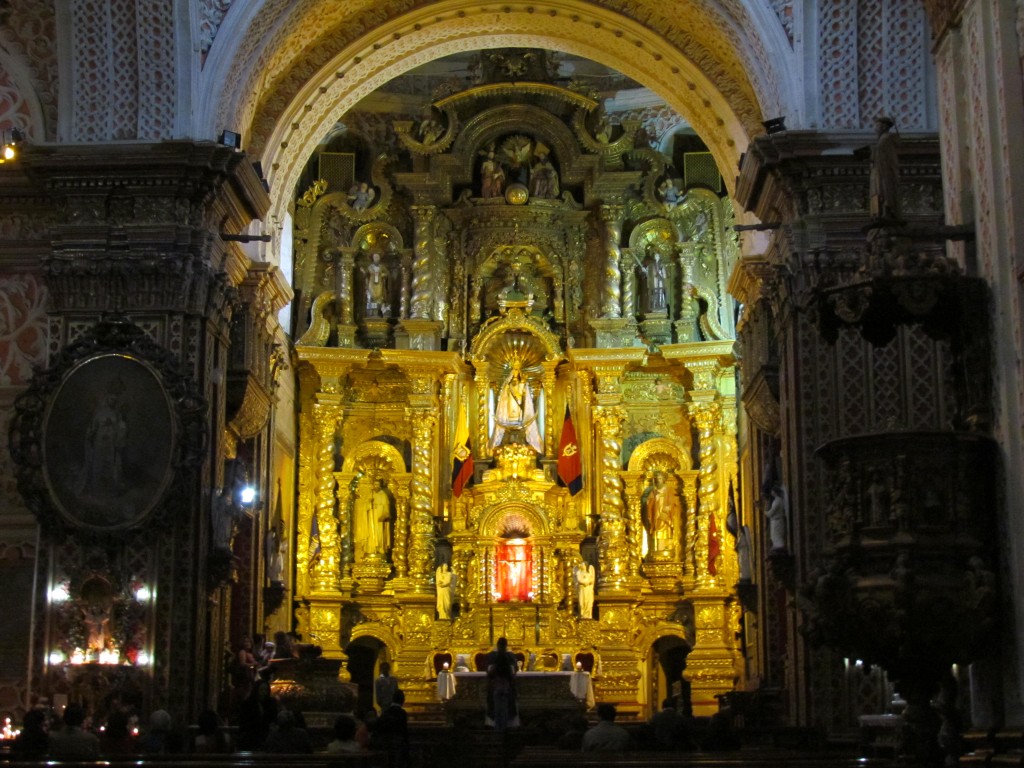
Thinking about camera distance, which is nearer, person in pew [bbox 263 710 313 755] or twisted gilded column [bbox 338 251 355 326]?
person in pew [bbox 263 710 313 755]

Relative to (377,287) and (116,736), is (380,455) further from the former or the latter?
(116,736)

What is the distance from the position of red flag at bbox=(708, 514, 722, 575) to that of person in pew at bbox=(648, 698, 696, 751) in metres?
12.0

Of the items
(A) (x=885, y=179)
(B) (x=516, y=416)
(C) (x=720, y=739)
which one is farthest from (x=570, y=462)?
(A) (x=885, y=179)

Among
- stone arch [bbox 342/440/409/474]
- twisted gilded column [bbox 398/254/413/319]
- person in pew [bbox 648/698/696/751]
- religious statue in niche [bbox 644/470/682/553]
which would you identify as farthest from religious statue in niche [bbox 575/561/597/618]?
person in pew [bbox 648/698/696/751]

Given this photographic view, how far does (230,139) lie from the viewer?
1823 centimetres

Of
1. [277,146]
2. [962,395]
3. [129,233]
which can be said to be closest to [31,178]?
[129,233]

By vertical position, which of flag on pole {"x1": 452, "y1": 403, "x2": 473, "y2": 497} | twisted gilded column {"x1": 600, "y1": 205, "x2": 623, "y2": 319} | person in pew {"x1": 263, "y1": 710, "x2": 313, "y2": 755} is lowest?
person in pew {"x1": 263, "y1": 710, "x2": 313, "y2": 755}

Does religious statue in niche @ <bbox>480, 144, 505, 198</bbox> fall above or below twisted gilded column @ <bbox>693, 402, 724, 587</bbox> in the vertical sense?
above

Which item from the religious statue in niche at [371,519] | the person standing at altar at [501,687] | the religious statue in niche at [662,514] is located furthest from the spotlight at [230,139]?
the religious statue in niche at [662,514]

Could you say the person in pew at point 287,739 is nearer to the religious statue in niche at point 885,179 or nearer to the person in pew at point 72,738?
the person in pew at point 72,738

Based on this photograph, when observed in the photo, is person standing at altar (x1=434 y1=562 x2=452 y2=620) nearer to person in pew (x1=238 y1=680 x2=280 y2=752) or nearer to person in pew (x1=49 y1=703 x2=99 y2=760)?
person in pew (x1=238 y1=680 x2=280 y2=752)

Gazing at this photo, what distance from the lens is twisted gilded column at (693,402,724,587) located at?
2538 centimetres

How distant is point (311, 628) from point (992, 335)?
56.9 ft

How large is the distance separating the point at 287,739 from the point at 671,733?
334cm
